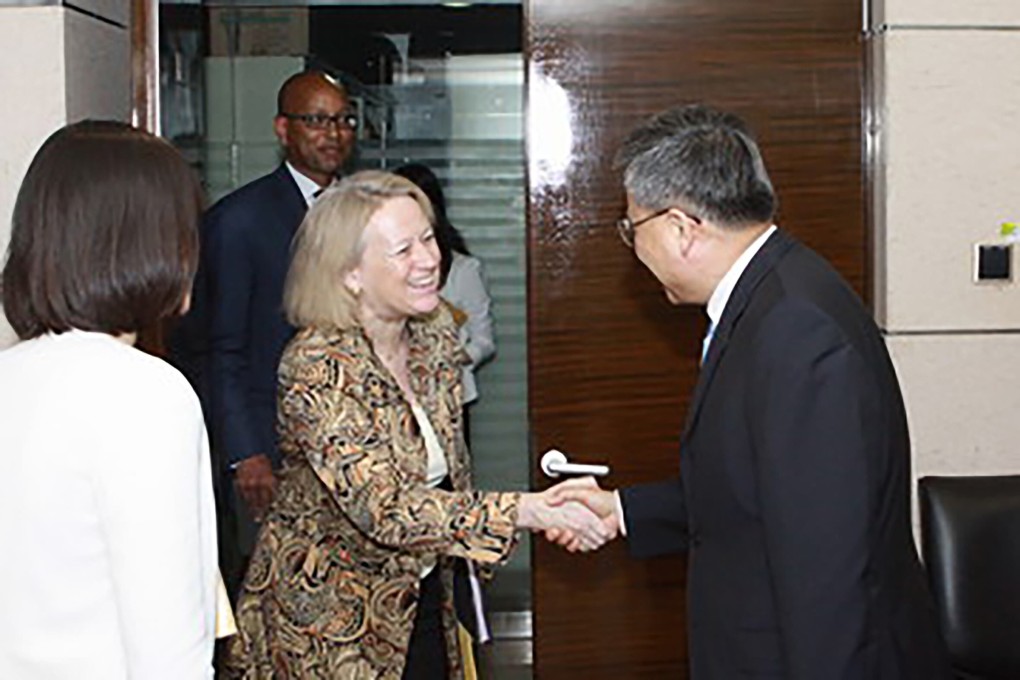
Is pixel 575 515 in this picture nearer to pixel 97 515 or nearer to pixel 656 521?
pixel 656 521

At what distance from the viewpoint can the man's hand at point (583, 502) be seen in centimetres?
339

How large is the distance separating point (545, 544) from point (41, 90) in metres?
1.73

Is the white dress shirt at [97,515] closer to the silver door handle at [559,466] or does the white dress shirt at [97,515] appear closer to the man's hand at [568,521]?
the man's hand at [568,521]

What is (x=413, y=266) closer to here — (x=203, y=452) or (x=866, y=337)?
(x=866, y=337)

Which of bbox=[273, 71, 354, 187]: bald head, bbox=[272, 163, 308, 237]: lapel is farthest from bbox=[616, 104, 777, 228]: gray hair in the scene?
bbox=[273, 71, 354, 187]: bald head

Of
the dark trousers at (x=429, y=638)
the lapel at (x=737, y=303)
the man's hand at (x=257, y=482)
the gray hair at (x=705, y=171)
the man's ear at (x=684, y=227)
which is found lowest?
the dark trousers at (x=429, y=638)

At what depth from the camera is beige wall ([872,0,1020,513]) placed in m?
3.99

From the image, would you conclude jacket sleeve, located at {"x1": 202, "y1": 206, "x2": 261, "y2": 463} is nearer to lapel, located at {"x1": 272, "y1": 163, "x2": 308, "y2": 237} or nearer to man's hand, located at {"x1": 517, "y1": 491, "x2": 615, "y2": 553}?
lapel, located at {"x1": 272, "y1": 163, "x2": 308, "y2": 237}

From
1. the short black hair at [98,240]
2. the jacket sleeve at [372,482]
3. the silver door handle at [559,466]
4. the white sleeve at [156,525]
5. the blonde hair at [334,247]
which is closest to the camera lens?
the white sleeve at [156,525]

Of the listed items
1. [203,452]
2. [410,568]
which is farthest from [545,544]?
[203,452]

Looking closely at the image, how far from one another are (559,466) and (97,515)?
213cm

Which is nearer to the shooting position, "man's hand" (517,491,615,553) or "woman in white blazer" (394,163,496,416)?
"man's hand" (517,491,615,553)

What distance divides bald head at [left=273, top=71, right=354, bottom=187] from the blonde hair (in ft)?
4.68

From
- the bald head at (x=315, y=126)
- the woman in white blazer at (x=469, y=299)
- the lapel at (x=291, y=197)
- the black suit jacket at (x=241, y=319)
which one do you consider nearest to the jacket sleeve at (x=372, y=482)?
the black suit jacket at (x=241, y=319)
